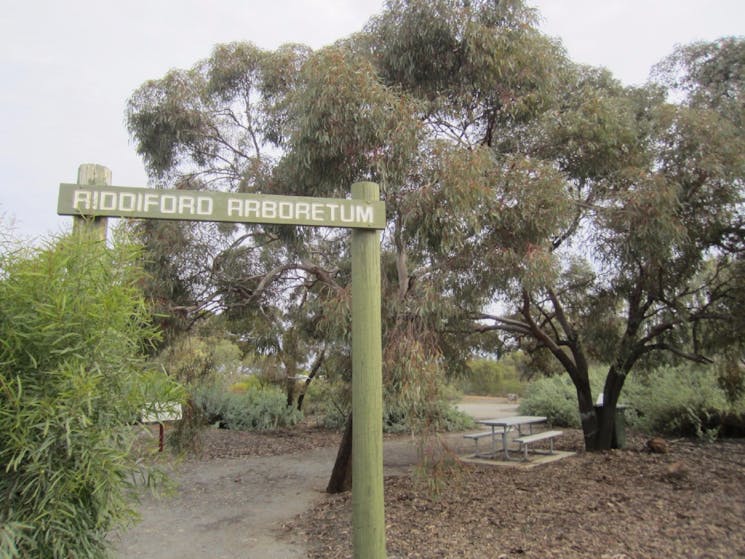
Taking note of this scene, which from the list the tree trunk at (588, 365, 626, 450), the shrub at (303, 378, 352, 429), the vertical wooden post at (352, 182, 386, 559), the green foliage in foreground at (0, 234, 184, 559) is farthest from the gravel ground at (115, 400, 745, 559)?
the shrub at (303, 378, 352, 429)

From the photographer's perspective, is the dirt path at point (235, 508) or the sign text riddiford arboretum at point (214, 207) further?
the dirt path at point (235, 508)

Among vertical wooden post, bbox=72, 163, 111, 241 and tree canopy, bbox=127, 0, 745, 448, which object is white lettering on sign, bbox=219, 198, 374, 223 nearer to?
vertical wooden post, bbox=72, 163, 111, 241

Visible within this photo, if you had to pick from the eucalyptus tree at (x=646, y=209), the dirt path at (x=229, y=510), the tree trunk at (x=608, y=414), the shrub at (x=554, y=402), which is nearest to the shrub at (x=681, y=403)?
the shrub at (x=554, y=402)

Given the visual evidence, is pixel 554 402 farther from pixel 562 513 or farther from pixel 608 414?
pixel 562 513

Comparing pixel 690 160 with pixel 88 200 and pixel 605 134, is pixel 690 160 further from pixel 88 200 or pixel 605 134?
pixel 88 200

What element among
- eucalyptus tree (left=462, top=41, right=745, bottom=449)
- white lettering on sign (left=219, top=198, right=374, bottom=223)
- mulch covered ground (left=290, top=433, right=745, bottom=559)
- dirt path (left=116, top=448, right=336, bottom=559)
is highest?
eucalyptus tree (left=462, top=41, right=745, bottom=449)

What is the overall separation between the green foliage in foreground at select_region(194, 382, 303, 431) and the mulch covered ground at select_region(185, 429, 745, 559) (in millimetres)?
7598

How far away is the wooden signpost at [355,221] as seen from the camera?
317 cm

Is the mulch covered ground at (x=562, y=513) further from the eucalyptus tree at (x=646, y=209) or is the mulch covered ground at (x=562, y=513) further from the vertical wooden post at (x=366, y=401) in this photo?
the eucalyptus tree at (x=646, y=209)

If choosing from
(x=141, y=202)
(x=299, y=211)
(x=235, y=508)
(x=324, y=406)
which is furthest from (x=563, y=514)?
(x=324, y=406)

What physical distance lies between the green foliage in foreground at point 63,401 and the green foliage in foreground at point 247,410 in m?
12.4

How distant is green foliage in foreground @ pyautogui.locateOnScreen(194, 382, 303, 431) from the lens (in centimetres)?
1471

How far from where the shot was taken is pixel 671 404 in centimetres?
1231

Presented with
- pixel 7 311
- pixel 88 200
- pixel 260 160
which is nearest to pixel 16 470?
pixel 7 311
